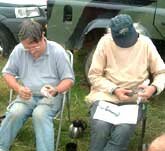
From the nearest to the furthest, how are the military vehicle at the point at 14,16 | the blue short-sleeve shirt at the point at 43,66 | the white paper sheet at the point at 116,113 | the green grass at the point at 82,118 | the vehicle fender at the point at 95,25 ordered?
the white paper sheet at the point at 116,113 < the blue short-sleeve shirt at the point at 43,66 < the green grass at the point at 82,118 < the vehicle fender at the point at 95,25 < the military vehicle at the point at 14,16

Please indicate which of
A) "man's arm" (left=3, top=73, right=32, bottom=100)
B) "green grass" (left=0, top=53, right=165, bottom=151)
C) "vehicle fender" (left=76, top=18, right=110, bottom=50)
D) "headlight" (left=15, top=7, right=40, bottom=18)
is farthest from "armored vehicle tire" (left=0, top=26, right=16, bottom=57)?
"man's arm" (left=3, top=73, right=32, bottom=100)

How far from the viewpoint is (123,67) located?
168 inches

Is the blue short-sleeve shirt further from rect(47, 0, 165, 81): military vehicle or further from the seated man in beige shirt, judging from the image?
rect(47, 0, 165, 81): military vehicle

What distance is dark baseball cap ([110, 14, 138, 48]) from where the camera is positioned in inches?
161

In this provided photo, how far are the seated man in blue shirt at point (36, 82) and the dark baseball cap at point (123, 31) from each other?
1.70ft

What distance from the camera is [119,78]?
14.0ft

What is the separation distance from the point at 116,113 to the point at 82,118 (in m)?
1.33

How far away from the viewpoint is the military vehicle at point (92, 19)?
5.79m

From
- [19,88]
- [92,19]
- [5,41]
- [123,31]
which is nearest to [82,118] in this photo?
[19,88]

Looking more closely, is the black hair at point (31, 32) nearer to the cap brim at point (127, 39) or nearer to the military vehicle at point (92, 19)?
the cap brim at point (127, 39)

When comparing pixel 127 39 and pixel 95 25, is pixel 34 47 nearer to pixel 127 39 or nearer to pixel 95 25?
pixel 127 39

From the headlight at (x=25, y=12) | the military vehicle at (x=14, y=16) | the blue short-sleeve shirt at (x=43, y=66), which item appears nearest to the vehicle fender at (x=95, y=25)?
the military vehicle at (x=14, y=16)

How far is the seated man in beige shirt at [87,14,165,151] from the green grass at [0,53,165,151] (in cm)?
73

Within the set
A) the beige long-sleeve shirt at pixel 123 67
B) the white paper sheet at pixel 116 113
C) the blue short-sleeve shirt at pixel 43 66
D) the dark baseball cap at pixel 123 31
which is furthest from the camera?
the blue short-sleeve shirt at pixel 43 66
